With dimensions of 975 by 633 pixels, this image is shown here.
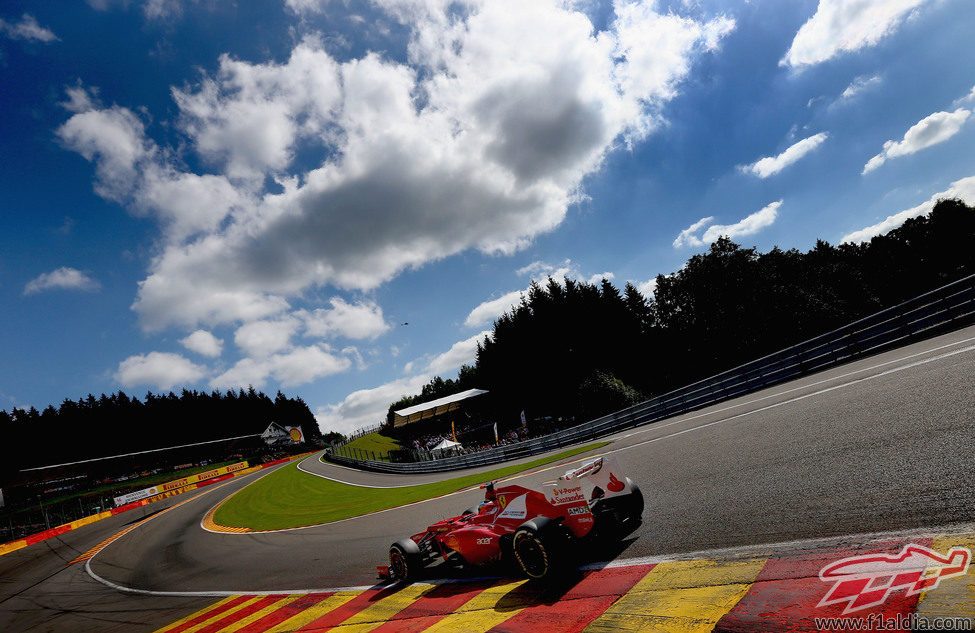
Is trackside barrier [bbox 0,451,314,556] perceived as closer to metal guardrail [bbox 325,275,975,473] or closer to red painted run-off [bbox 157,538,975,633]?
metal guardrail [bbox 325,275,975,473]

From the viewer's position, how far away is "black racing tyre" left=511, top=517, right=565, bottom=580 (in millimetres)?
4875

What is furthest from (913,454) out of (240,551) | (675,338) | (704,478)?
(675,338)

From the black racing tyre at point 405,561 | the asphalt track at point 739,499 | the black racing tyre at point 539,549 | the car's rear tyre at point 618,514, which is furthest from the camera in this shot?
the black racing tyre at point 405,561

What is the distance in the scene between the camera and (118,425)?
83.8 m

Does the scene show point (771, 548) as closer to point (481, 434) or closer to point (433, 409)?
point (481, 434)

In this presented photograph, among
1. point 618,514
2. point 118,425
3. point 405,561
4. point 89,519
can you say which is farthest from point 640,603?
point 118,425

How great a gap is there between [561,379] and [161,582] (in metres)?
39.0

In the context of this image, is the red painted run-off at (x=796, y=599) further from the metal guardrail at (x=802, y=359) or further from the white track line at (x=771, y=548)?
the metal guardrail at (x=802, y=359)

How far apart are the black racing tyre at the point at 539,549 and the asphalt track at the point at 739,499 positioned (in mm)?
812

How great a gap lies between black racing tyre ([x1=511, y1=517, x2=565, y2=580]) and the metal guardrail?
12351 millimetres

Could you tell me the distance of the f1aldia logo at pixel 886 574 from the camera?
8.50ft

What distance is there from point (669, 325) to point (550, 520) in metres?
57.0

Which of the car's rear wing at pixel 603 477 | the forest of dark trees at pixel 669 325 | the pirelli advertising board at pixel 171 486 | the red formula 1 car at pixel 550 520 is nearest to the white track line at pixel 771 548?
the red formula 1 car at pixel 550 520

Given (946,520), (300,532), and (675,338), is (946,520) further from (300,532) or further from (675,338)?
(675,338)
